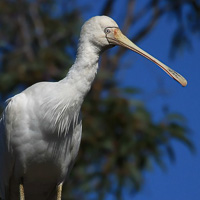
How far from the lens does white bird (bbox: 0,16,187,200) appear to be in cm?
528

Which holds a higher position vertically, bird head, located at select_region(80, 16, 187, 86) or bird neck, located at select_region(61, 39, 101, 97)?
bird head, located at select_region(80, 16, 187, 86)

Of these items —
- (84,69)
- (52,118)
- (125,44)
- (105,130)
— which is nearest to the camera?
(84,69)

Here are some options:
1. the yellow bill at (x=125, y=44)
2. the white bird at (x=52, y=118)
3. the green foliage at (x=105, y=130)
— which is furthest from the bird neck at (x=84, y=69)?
the green foliage at (x=105, y=130)

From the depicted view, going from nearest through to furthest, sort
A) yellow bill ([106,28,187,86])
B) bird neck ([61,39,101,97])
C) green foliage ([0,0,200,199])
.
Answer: bird neck ([61,39,101,97])
yellow bill ([106,28,187,86])
green foliage ([0,0,200,199])

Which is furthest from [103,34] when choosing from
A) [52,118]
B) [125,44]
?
[52,118]

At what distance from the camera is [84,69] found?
523 centimetres

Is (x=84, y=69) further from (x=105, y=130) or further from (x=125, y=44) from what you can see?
(x=105, y=130)

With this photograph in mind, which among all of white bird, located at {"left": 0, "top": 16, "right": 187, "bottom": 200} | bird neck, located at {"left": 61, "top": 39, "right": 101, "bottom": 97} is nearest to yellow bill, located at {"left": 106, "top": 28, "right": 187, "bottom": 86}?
Answer: white bird, located at {"left": 0, "top": 16, "right": 187, "bottom": 200}

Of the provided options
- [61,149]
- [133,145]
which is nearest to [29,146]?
[61,149]

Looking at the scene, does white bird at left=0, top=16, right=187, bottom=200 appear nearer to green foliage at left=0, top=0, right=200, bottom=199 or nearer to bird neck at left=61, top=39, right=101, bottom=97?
bird neck at left=61, top=39, right=101, bottom=97

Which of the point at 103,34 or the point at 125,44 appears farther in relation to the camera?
the point at 125,44

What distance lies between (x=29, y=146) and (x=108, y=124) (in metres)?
5.21

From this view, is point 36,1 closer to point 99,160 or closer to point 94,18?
point 99,160

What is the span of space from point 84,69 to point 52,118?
0.41 meters
